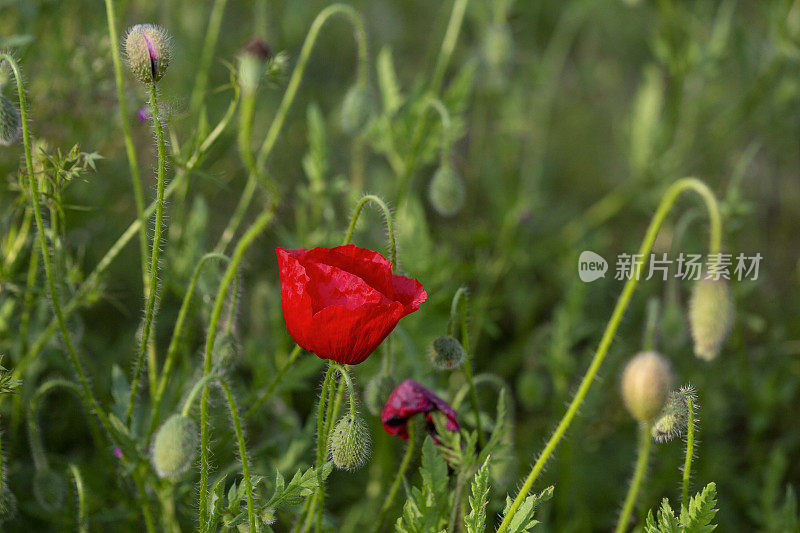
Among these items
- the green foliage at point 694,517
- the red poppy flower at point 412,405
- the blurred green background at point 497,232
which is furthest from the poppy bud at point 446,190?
the green foliage at point 694,517

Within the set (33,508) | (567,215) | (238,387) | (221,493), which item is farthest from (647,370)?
(567,215)

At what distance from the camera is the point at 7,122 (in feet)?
5.10

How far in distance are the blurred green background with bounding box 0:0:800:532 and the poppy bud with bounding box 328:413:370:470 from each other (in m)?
0.40

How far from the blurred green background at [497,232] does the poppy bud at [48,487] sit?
0.10 metres

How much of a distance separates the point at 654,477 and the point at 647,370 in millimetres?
1154

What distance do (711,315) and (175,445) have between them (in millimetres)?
1175

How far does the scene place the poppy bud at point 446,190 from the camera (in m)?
2.11

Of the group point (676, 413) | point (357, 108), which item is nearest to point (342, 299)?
point (676, 413)

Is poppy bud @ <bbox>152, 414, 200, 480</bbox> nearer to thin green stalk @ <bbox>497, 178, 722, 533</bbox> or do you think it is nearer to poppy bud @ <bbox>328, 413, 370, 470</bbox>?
poppy bud @ <bbox>328, 413, 370, 470</bbox>

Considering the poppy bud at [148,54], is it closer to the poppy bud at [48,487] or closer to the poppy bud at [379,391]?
the poppy bud at [379,391]

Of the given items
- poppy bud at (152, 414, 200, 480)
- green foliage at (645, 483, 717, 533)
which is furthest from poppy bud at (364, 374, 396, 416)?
green foliage at (645, 483, 717, 533)

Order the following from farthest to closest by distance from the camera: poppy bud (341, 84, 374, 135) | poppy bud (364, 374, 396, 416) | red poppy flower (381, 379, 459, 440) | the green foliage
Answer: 1. poppy bud (341, 84, 374, 135)
2. poppy bud (364, 374, 396, 416)
3. red poppy flower (381, 379, 459, 440)
4. the green foliage

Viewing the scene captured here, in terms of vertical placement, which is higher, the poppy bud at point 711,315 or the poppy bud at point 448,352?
the poppy bud at point 711,315

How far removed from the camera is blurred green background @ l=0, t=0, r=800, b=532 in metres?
2.28
